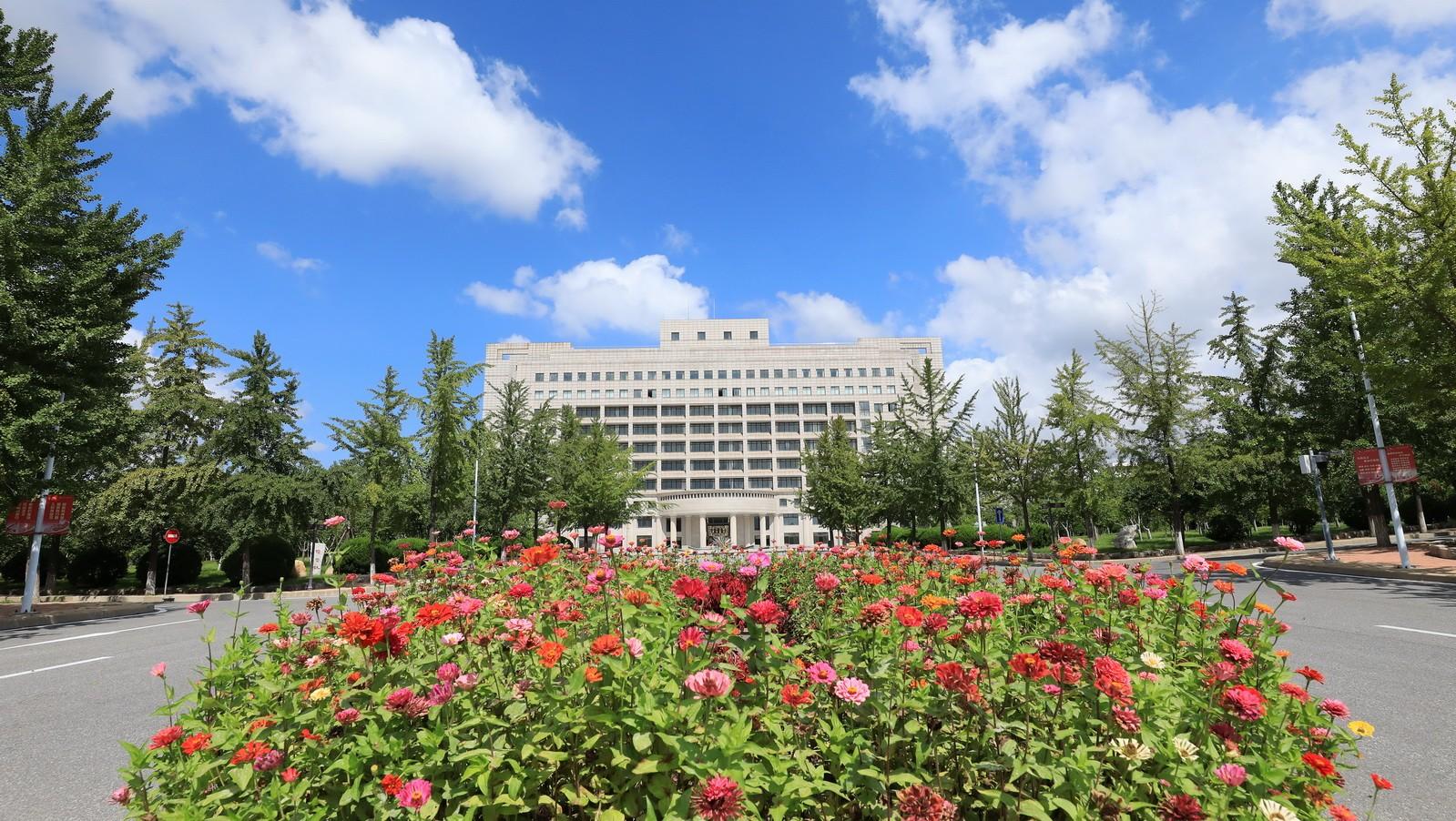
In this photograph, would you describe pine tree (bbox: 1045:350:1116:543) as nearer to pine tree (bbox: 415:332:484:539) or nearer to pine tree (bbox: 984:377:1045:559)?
pine tree (bbox: 984:377:1045:559)

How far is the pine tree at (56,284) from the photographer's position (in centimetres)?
1464

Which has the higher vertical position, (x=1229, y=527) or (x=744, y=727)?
(x=744, y=727)

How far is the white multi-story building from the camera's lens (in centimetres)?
8125

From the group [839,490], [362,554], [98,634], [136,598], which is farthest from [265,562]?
[839,490]

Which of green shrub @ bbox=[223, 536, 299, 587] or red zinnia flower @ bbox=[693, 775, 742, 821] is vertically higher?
red zinnia flower @ bbox=[693, 775, 742, 821]

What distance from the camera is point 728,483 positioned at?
265 feet

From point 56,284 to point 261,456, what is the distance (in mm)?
13384

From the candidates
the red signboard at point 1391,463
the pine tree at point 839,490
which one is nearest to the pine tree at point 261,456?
the pine tree at point 839,490

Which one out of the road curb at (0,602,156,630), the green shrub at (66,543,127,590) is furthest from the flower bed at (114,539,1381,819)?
the green shrub at (66,543,127,590)

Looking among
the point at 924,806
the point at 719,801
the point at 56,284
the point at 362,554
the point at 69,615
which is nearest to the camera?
the point at 719,801

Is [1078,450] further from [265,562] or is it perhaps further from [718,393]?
[718,393]

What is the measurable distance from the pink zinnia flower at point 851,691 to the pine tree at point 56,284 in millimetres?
18847

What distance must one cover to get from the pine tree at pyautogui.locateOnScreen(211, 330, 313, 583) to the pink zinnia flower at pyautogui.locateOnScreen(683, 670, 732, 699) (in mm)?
28986

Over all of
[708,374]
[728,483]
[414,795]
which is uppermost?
[708,374]
